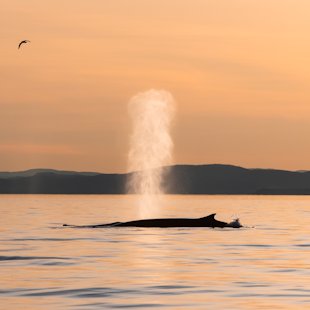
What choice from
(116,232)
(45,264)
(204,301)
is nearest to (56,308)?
(204,301)

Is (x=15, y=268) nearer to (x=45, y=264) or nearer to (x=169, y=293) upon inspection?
(x=45, y=264)

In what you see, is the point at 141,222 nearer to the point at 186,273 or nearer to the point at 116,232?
the point at 116,232

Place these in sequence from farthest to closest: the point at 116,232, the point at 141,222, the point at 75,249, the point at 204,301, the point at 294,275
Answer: the point at 141,222, the point at 116,232, the point at 75,249, the point at 294,275, the point at 204,301

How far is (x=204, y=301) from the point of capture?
81.7 feet

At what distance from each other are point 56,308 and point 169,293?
4053mm

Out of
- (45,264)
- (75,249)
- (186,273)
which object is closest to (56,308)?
(186,273)

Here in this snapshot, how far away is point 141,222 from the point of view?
59875 millimetres

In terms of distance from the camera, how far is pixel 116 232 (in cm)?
5462

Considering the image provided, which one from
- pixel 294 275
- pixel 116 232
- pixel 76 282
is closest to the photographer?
pixel 76 282

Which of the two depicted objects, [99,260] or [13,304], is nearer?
[13,304]

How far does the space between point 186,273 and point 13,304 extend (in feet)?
28.8

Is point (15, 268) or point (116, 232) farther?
point (116, 232)

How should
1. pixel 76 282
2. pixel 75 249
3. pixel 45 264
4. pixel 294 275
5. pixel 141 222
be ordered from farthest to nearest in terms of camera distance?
pixel 141 222
pixel 75 249
pixel 45 264
pixel 294 275
pixel 76 282

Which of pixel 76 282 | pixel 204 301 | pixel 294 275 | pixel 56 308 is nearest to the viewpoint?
pixel 56 308
